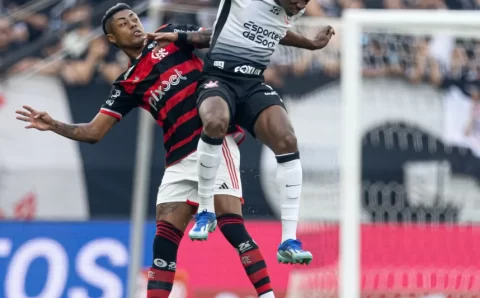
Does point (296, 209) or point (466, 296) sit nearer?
point (296, 209)

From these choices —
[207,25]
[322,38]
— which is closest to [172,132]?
[322,38]

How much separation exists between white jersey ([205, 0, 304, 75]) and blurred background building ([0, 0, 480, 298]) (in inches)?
97.4

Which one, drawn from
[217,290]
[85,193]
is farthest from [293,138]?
[85,193]

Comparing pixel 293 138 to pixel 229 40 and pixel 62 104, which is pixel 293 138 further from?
pixel 62 104

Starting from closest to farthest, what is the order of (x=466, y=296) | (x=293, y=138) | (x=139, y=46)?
(x=293, y=138) → (x=139, y=46) → (x=466, y=296)

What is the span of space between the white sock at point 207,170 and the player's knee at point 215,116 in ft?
0.32

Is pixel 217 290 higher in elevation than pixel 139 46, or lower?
lower

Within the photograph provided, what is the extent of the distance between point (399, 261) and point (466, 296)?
2.15 feet

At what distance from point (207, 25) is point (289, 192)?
3486 millimetres

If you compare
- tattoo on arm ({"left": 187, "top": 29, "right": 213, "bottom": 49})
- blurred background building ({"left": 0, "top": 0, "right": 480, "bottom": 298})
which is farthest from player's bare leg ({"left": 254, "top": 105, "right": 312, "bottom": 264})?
blurred background building ({"left": 0, "top": 0, "right": 480, "bottom": 298})

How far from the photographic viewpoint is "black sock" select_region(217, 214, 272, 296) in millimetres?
6816

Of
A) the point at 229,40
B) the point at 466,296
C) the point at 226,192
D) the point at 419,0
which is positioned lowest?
the point at 466,296

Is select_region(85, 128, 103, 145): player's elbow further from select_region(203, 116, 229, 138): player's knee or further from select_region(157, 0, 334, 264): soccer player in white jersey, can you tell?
select_region(203, 116, 229, 138): player's knee

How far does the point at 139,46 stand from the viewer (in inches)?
271
